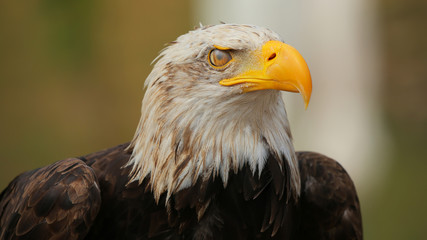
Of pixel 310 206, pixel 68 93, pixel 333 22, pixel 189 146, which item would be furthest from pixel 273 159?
pixel 333 22

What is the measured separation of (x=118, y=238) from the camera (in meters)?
2.62

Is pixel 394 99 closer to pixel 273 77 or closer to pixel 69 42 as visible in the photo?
pixel 69 42

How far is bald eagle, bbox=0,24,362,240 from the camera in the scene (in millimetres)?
2527

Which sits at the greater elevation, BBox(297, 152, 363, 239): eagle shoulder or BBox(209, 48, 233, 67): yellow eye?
BBox(209, 48, 233, 67): yellow eye

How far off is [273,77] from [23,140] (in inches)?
211

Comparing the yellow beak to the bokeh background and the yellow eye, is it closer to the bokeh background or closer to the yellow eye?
the yellow eye

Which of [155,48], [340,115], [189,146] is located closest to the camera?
[189,146]

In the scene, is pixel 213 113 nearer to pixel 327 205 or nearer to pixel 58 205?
pixel 58 205

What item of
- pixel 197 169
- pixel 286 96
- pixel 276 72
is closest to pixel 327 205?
pixel 197 169

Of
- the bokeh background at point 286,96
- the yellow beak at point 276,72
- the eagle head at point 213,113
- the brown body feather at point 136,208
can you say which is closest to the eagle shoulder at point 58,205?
the brown body feather at point 136,208

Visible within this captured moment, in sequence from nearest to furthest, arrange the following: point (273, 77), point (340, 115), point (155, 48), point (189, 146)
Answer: point (273, 77) → point (189, 146) → point (155, 48) → point (340, 115)

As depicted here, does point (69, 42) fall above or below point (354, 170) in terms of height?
above

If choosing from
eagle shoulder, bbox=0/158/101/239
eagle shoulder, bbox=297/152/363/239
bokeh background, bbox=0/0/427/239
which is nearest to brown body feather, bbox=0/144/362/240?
eagle shoulder, bbox=0/158/101/239

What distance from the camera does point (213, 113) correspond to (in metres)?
2.54
